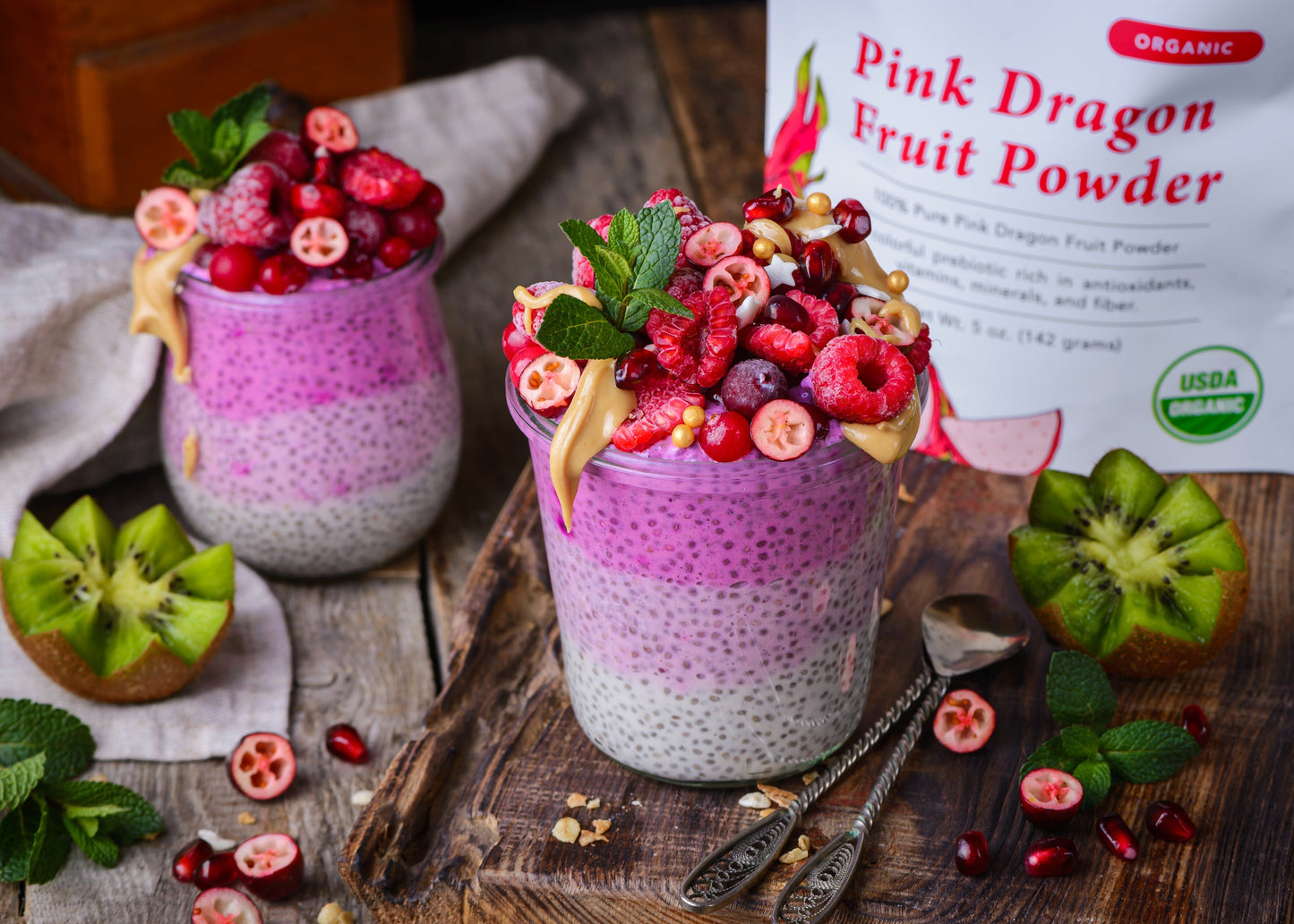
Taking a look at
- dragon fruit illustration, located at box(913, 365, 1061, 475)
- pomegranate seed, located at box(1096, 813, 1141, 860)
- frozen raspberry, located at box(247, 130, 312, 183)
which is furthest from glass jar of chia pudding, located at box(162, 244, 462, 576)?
pomegranate seed, located at box(1096, 813, 1141, 860)

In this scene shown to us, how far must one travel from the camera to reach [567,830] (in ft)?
3.37

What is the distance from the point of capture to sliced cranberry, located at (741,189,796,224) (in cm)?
102

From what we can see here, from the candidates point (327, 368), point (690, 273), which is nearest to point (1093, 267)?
point (690, 273)

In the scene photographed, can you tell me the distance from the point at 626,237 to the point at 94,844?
0.70 meters

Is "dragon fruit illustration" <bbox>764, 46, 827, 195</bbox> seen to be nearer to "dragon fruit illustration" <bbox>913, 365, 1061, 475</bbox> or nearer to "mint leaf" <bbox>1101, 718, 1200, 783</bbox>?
"dragon fruit illustration" <bbox>913, 365, 1061, 475</bbox>

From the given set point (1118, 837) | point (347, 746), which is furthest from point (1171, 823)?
point (347, 746)

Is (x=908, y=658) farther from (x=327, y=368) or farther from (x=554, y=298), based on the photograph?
(x=327, y=368)

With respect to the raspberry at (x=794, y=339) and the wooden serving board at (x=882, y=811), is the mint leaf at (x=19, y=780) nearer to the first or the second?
the wooden serving board at (x=882, y=811)

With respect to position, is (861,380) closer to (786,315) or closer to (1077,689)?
(786,315)

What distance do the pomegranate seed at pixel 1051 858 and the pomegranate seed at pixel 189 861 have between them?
2.27 ft

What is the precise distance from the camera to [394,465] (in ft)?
4.60

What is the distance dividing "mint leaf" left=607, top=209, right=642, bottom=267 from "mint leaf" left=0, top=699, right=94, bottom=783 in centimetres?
Result: 70

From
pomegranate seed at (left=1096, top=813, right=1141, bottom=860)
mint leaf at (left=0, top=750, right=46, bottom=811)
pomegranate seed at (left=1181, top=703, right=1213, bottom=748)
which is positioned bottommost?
mint leaf at (left=0, top=750, right=46, bottom=811)

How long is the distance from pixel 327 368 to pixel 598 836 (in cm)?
57
